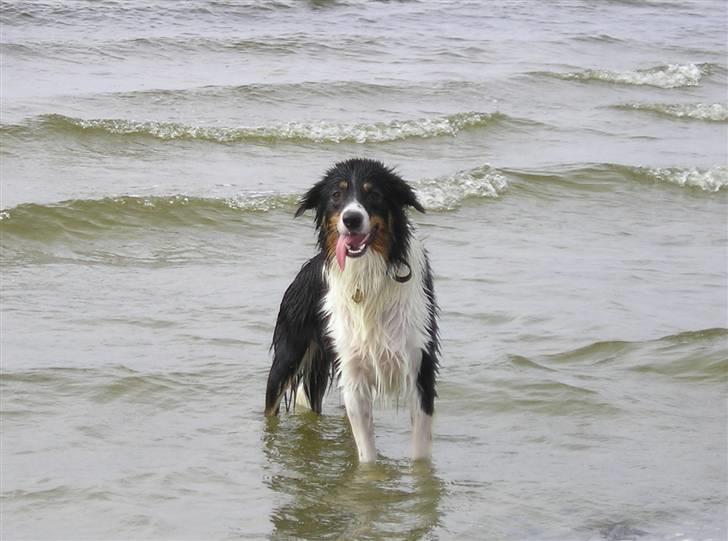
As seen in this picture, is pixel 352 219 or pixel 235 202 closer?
pixel 352 219

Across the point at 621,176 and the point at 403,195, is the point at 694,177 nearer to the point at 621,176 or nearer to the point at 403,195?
the point at 621,176

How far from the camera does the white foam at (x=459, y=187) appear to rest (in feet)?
35.8

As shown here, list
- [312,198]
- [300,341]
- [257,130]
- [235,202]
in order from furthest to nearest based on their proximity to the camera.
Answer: [257,130]
[235,202]
[300,341]
[312,198]

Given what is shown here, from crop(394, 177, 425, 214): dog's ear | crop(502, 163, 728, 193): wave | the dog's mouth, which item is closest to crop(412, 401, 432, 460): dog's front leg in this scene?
the dog's mouth

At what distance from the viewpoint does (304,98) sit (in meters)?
15.1

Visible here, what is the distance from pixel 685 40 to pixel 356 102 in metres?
→ 9.90

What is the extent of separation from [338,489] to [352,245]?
Result: 1105 mm

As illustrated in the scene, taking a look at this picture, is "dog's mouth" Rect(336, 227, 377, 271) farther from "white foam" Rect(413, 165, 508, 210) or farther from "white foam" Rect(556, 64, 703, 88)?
"white foam" Rect(556, 64, 703, 88)

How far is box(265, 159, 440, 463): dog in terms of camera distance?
18.0 feet

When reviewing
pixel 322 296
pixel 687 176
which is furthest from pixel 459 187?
pixel 322 296

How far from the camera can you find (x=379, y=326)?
5.76 m

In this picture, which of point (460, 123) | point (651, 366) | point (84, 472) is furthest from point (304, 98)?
point (84, 472)

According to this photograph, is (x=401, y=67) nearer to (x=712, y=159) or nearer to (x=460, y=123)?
(x=460, y=123)

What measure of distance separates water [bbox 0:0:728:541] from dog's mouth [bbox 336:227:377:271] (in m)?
1.05
